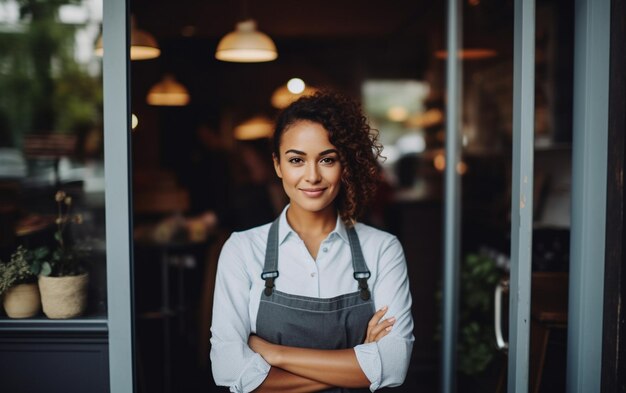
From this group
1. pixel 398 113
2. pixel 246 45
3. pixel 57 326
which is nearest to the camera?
pixel 57 326

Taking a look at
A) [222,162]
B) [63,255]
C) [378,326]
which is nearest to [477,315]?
[378,326]

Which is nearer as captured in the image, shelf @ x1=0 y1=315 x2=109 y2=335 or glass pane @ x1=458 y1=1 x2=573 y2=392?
shelf @ x1=0 y1=315 x2=109 y2=335

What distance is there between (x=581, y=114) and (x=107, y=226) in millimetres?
1730

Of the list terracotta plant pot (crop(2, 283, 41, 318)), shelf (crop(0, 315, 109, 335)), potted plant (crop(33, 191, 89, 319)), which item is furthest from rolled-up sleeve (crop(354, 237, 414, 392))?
terracotta plant pot (crop(2, 283, 41, 318))

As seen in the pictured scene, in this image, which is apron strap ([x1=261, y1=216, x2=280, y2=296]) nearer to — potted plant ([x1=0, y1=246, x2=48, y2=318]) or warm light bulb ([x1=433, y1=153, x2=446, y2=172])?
potted plant ([x1=0, y1=246, x2=48, y2=318])

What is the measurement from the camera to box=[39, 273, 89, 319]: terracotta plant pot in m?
2.28

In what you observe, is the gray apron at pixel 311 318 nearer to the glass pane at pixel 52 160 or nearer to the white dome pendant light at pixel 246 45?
the glass pane at pixel 52 160

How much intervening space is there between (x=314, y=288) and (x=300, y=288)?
5cm

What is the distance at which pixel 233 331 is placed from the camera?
1.92m

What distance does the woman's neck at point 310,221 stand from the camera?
6.97 feet

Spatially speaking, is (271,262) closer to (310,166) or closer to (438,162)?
(310,166)

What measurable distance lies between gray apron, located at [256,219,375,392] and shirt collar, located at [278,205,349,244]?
114 mm

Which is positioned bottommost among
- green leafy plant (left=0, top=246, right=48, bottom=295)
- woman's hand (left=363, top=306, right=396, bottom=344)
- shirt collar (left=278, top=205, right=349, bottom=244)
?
woman's hand (left=363, top=306, right=396, bottom=344)

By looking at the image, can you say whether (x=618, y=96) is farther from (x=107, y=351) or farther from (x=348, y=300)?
(x=107, y=351)
